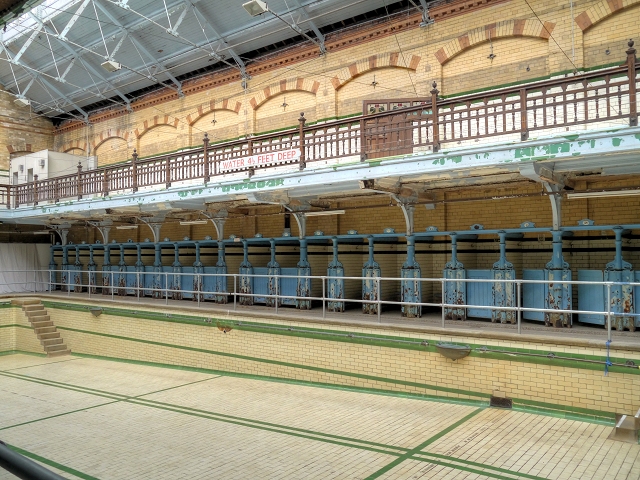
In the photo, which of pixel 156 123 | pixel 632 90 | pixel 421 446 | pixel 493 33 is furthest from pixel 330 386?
pixel 156 123

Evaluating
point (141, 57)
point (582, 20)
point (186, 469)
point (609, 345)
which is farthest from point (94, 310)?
point (582, 20)

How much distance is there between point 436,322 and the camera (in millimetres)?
9961

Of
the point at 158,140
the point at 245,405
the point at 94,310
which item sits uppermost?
the point at 158,140

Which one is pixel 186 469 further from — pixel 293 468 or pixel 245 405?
pixel 245 405

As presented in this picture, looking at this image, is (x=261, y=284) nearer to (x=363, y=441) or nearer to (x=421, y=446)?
(x=363, y=441)

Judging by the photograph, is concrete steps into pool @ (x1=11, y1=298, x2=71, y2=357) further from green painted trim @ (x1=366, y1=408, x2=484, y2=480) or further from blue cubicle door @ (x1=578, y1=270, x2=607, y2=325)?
blue cubicle door @ (x1=578, y1=270, x2=607, y2=325)

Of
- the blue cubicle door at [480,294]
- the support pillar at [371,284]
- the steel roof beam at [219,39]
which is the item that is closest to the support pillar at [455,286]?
the blue cubicle door at [480,294]

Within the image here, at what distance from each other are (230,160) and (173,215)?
18.9ft

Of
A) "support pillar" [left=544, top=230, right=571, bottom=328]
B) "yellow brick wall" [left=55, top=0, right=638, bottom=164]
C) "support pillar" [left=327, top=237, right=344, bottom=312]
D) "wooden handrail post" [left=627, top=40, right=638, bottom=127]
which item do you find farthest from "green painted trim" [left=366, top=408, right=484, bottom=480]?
"yellow brick wall" [left=55, top=0, right=638, bottom=164]

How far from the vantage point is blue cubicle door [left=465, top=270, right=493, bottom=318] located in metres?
10.5

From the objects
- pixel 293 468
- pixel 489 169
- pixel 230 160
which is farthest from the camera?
pixel 230 160

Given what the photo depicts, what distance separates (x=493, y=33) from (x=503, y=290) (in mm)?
5820

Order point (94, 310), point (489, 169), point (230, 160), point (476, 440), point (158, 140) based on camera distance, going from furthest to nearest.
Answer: point (158, 140), point (94, 310), point (230, 160), point (489, 169), point (476, 440)

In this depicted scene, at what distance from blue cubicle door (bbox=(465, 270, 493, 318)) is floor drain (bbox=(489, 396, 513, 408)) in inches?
96.2
